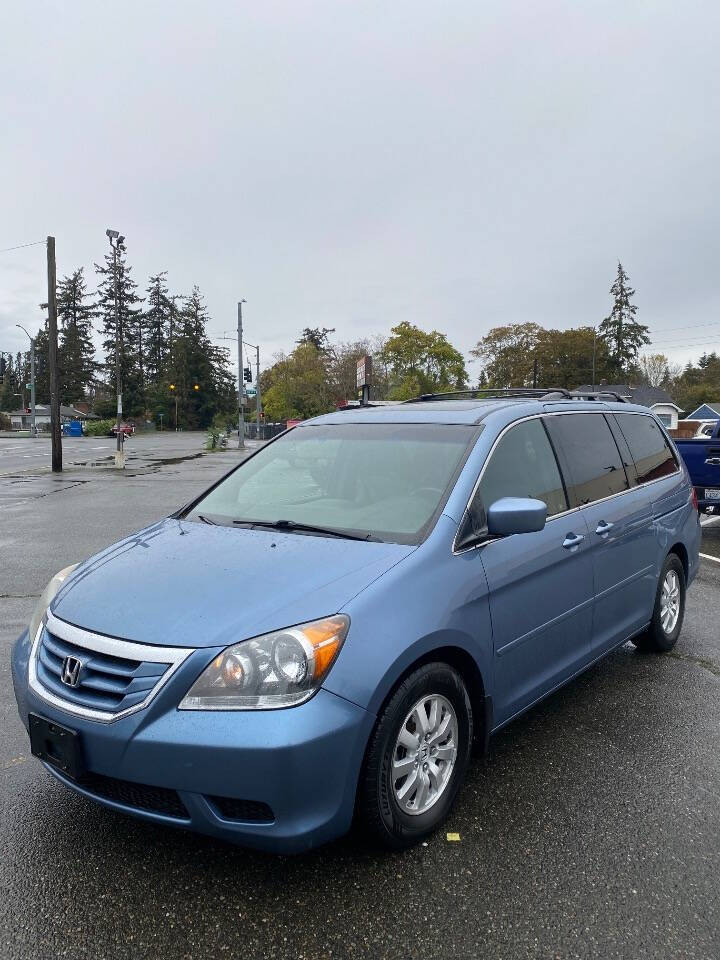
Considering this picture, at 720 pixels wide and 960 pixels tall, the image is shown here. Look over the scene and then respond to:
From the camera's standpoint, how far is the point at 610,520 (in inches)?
162

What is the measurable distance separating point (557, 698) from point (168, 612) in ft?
8.45

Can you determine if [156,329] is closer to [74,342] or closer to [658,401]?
[74,342]

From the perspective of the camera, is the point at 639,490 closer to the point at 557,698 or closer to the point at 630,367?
the point at 557,698

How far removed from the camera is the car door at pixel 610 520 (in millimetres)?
3980

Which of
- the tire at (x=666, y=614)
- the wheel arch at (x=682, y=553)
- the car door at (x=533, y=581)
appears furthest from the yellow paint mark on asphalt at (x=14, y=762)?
the wheel arch at (x=682, y=553)

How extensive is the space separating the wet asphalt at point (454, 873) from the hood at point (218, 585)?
2.83 feet

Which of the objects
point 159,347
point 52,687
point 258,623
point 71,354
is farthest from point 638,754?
point 159,347

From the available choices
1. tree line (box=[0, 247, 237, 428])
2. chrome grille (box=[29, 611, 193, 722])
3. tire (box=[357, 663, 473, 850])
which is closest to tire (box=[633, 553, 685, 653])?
tire (box=[357, 663, 473, 850])

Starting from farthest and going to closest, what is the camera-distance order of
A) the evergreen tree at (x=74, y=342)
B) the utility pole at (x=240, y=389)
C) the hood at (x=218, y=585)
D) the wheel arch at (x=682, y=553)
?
the evergreen tree at (x=74, y=342) → the utility pole at (x=240, y=389) → the wheel arch at (x=682, y=553) → the hood at (x=218, y=585)

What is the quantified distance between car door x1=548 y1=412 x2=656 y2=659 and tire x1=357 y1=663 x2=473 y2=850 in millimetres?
1357

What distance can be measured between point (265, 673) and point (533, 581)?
4.83 ft

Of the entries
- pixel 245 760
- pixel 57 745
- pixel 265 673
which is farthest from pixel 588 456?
pixel 57 745

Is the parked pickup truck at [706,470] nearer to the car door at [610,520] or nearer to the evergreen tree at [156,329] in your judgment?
the car door at [610,520]

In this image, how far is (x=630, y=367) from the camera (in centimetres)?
9250
